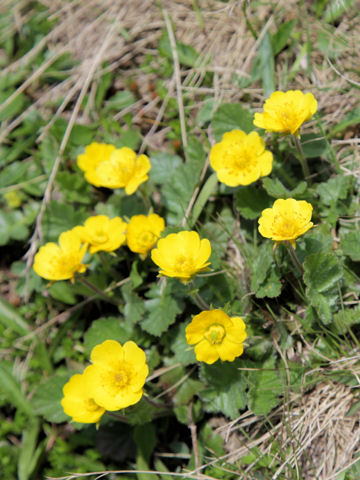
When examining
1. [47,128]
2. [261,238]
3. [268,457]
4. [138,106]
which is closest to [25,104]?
[47,128]

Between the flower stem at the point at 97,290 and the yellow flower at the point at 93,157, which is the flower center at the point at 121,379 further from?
the yellow flower at the point at 93,157

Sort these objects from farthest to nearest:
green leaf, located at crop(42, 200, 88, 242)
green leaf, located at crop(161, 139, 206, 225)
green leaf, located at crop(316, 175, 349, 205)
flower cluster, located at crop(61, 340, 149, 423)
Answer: green leaf, located at crop(42, 200, 88, 242) → green leaf, located at crop(161, 139, 206, 225) → green leaf, located at crop(316, 175, 349, 205) → flower cluster, located at crop(61, 340, 149, 423)

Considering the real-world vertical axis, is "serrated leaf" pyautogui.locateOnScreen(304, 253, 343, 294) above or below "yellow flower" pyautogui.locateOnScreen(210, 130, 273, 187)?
below

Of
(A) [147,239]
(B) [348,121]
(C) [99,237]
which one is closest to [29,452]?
(C) [99,237]

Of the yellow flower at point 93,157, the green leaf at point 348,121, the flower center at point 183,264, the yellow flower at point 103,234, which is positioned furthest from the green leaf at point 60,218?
the green leaf at point 348,121

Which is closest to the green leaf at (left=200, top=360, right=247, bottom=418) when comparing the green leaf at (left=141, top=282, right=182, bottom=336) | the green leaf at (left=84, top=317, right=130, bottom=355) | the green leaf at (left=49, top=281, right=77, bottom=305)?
the green leaf at (left=141, top=282, right=182, bottom=336)

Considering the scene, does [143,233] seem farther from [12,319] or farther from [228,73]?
[228,73]

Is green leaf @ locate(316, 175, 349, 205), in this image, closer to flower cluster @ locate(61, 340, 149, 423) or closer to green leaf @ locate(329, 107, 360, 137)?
green leaf @ locate(329, 107, 360, 137)
